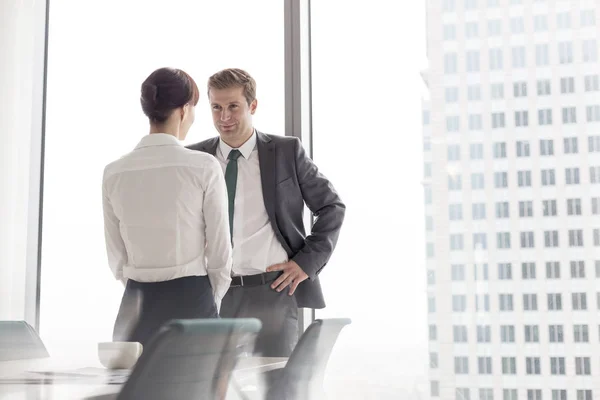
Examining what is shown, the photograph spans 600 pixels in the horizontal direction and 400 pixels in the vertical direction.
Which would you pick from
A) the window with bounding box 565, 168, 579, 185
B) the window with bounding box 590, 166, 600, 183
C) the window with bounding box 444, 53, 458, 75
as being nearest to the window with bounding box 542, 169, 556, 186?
the window with bounding box 565, 168, 579, 185

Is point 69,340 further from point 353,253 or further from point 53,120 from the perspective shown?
point 353,253

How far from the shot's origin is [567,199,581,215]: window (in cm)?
318

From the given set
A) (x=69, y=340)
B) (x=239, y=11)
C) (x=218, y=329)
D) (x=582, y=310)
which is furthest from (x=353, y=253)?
(x=218, y=329)

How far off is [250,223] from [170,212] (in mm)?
861

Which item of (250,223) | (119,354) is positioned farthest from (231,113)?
(119,354)

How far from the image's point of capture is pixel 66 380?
1459 mm

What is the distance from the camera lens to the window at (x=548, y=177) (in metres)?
3.22

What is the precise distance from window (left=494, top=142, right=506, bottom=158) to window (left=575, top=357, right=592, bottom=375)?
100cm

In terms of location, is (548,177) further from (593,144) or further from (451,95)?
(451,95)

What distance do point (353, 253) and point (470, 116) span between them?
34.6 inches

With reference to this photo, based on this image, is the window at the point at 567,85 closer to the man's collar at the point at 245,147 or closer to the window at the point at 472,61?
the window at the point at 472,61

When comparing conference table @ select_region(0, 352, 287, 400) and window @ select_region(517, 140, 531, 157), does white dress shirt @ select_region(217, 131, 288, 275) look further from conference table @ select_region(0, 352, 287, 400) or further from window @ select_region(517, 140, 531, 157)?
window @ select_region(517, 140, 531, 157)

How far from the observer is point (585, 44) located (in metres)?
3.27

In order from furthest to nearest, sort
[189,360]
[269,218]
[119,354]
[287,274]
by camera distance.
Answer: [269,218] < [287,274] < [119,354] < [189,360]
